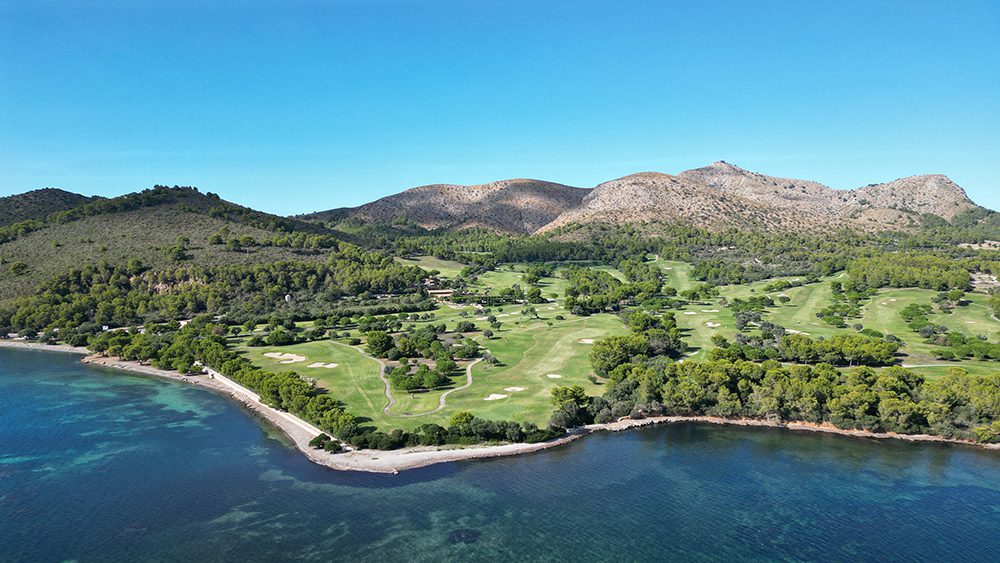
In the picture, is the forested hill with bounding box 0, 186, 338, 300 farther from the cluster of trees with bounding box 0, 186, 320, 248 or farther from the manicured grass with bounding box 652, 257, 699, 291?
the manicured grass with bounding box 652, 257, 699, 291

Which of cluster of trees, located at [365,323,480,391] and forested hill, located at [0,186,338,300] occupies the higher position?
forested hill, located at [0,186,338,300]

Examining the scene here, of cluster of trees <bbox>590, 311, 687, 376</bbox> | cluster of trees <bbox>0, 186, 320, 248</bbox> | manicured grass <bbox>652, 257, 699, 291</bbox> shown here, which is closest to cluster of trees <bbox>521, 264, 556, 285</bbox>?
manicured grass <bbox>652, 257, 699, 291</bbox>

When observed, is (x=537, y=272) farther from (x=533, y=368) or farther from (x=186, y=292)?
(x=186, y=292)

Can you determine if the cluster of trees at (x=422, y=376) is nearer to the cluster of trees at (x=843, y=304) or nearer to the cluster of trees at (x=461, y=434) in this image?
the cluster of trees at (x=461, y=434)

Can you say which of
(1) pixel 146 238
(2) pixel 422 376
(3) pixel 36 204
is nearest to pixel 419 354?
(2) pixel 422 376

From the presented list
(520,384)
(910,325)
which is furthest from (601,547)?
(910,325)

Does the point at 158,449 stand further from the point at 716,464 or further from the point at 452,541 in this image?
the point at 716,464

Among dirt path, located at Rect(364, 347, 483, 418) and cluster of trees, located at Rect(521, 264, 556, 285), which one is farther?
cluster of trees, located at Rect(521, 264, 556, 285)
